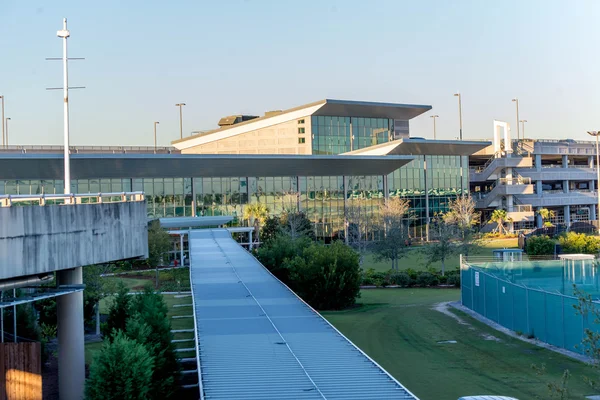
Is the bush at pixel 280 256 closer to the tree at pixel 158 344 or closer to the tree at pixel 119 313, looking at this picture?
the tree at pixel 119 313

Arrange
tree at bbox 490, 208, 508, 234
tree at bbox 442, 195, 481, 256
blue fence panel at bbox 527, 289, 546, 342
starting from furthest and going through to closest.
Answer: tree at bbox 490, 208, 508, 234, tree at bbox 442, 195, 481, 256, blue fence panel at bbox 527, 289, 546, 342

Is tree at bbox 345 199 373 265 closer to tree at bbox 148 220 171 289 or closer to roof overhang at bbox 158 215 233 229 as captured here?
roof overhang at bbox 158 215 233 229

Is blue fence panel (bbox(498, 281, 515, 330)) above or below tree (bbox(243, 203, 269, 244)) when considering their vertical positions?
below

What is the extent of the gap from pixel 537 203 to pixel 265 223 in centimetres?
4109

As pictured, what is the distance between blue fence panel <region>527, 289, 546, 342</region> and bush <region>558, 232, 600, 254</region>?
25.0 m

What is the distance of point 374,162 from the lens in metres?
72.4

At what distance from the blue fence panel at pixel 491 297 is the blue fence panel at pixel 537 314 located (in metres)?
3.32

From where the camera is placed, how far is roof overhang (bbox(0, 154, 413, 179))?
56031mm

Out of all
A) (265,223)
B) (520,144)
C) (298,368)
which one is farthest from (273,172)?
(298,368)

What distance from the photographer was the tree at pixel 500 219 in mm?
83438

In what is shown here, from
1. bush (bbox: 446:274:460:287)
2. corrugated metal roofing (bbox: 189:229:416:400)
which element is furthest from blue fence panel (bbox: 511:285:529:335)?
bush (bbox: 446:274:460:287)

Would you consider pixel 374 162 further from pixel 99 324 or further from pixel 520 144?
pixel 99 324

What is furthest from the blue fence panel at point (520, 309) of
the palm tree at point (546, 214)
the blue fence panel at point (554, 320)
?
the palm tree at point (546, 214)

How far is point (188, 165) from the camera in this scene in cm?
6388
